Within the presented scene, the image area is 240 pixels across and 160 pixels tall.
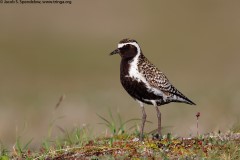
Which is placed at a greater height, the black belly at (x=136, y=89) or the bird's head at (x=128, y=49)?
the bird's head at (x=128, y=49)

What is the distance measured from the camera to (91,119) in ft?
66.5

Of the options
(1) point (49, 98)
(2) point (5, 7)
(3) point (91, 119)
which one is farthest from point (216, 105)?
(2) point (5, 7)

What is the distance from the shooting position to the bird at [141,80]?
1235 centimetres

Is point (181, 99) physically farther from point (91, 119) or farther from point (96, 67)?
point (96, 67)

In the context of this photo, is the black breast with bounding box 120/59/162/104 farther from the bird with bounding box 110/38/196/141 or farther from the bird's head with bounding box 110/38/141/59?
the bird's head with bounding box 110/38/141/59

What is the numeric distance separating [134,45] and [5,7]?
3467 centimetres

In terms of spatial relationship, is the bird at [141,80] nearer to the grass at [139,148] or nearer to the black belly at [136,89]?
the black belly at [136,89]

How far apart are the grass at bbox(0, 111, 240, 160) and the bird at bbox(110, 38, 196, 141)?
675 mm

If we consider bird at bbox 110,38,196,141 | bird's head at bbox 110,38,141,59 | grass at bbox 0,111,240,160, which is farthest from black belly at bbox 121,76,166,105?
grass at bbox 0,111,240,160

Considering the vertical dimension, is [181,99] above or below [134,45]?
below

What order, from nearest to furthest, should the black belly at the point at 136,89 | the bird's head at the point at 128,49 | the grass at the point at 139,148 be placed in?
1. the grass at the point at 139,148
2. the black belly at the point at 136,89
3. the bird's head at the point at 128,49

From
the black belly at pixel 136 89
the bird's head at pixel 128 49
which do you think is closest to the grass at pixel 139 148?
the black belly at pixel 136 89

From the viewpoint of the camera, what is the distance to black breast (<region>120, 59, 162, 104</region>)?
12297mm

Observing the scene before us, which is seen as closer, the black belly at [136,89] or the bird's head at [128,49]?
the black belly at [136,89]
